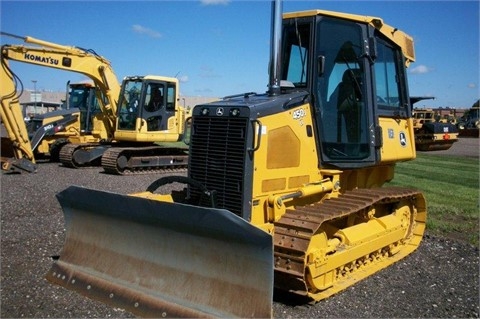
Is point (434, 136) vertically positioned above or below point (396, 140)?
above

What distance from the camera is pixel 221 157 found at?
499 centimetres

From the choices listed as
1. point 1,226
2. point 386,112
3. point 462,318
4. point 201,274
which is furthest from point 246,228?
point 1,226

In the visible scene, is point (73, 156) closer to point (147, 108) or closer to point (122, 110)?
point (122, 110)

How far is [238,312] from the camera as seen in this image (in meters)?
4.03

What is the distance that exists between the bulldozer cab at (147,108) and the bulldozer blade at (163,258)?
31.2ft

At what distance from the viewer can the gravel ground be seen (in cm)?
452

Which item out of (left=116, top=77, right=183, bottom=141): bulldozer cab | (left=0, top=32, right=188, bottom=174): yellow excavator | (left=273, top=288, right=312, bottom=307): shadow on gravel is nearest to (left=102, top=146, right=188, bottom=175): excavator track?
(left=0, top=32, right=188, bottom=174): yellow excavator

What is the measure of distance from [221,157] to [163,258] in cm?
119

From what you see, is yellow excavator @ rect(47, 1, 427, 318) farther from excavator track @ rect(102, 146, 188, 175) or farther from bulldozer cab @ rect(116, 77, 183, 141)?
bulldozer cab @ rect(116, 77, 183, 141)

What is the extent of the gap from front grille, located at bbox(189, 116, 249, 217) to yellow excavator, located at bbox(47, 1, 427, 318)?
0.04ft

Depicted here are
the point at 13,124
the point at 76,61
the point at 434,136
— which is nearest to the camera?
the point at 434,136

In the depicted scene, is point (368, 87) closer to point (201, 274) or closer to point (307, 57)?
point (307, 57)

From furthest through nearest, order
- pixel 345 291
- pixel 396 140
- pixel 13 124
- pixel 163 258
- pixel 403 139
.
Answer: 1. pixel 13 124
2. pixel 403 139
3. pixel 396 140
4. pixel 345 291
5. pixel 163 258

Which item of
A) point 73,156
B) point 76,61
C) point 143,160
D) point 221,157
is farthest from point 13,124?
point 221,157
